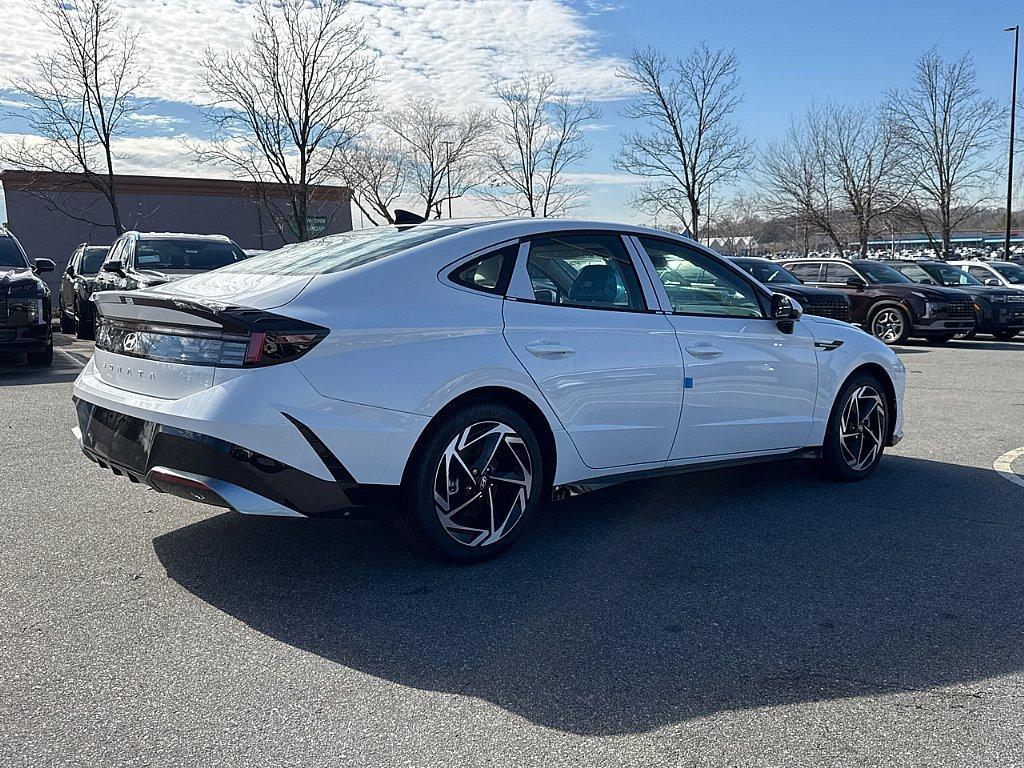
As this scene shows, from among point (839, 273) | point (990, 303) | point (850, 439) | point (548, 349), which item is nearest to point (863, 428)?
point (850, 439)

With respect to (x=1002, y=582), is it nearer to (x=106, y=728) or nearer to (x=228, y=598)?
(x=228, y=598)

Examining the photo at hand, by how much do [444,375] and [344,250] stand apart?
1005 millimetres

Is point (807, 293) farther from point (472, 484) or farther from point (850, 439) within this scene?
point (472, 484)

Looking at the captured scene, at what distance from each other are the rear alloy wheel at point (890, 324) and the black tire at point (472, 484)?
46.8ft

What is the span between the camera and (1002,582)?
13.2 feet

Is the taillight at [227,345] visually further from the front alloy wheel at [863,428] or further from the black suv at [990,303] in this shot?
the black suv at [990,303]

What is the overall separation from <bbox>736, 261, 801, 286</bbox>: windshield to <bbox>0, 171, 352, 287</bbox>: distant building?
18621 mm

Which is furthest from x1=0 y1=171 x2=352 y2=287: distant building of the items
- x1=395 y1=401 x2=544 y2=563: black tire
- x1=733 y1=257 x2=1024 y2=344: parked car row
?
x1=395 y1=401 x2=544 y2=563: black tire

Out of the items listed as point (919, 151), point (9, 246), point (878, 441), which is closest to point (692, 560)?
point (878, 441)

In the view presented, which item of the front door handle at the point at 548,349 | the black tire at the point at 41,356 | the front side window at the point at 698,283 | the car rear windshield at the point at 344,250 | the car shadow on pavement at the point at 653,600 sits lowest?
the car shadow on pavement at the point at 653,600

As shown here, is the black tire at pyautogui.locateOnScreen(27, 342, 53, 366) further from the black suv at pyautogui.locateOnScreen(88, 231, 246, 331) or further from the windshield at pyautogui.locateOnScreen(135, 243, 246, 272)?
the windshield at pyautogui.locateOnScreen(135, 243, 246, 272)

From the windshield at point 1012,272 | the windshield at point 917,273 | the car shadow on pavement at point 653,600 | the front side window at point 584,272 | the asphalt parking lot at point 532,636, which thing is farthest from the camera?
the windshield at point 1012,272

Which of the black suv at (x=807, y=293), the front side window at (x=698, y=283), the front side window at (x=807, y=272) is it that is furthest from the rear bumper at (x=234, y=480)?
the front side window at (x=807, y=272)

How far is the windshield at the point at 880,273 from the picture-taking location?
17641 millimetres
